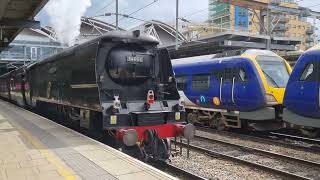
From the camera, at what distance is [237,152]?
12.4 meters

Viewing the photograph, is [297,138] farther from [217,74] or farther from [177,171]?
[177,171]

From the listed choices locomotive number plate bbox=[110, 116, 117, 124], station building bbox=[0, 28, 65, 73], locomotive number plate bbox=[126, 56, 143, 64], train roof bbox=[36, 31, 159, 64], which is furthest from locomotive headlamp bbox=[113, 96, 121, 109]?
station building bbox=[0, 28, 65, 73]

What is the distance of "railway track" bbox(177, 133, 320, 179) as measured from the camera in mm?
9760

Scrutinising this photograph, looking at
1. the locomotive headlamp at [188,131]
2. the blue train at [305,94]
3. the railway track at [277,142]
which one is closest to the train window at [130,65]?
the locomotive headlamp at [188,131]

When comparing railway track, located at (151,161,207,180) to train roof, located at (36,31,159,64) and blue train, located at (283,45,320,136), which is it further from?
blue train, located at (283,45,320,136)

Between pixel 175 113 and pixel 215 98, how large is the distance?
6012 mm

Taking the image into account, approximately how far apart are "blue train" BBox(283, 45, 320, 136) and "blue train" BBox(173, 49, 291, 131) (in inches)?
59.1

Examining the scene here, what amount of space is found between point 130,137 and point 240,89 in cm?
684

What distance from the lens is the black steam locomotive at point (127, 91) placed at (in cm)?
1030

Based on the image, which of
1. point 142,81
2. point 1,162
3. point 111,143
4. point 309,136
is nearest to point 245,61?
point 309,136

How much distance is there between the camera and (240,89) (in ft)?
51.2

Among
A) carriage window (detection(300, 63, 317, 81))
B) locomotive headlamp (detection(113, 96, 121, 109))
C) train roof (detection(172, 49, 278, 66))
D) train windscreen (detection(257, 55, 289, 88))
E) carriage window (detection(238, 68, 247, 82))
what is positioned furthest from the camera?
train roof (detection(172, 49, 278, 66))

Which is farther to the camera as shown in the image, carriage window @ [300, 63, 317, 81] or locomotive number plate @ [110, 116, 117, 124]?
carriage window @ [300, 63, 317, 81]

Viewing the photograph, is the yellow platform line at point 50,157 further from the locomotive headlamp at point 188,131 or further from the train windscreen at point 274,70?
the train windscreen at point 274,70
